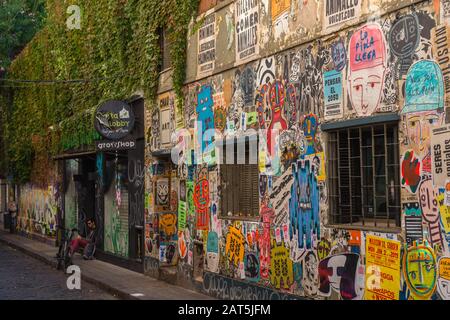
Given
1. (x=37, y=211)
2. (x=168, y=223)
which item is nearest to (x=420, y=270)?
(x=168, y=223)

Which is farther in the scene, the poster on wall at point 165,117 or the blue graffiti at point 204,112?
the poster on wall at point 165,117

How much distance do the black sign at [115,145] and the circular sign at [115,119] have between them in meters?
0.23

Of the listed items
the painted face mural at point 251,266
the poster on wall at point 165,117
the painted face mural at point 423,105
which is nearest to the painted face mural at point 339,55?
the painted face mural at point 423,105

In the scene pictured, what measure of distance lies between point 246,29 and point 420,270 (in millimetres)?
5638

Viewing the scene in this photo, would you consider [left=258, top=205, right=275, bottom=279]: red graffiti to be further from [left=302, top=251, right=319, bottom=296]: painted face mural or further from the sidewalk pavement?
the sidewalk pavement

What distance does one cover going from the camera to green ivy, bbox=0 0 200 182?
50.9 feet

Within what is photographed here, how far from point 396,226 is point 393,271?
56 centimetres

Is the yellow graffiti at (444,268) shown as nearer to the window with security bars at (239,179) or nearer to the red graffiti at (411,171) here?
the red graffiti at (411,171)

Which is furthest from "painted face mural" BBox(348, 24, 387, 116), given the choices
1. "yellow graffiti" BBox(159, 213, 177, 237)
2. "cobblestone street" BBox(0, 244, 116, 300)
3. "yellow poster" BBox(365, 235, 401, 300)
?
"yellow graffiti" BBox(159, 213, 177, 237)

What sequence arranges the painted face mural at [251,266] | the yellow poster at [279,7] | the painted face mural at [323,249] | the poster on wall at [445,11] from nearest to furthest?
the poster on wall at [445,11]
the painted face mural at [323,249]
the yellow poster at [279,7]
the painted face mural at [251,266]

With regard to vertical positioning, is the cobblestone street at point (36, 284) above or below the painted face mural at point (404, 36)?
below

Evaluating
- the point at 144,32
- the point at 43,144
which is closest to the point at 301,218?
the point at 144,32

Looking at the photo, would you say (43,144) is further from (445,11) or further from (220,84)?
(445,11)

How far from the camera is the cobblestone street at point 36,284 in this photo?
13711 mm
